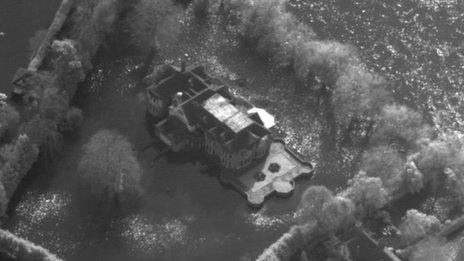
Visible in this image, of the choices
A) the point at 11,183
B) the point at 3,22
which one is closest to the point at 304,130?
the point at 11,183

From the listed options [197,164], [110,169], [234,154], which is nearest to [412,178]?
[234,154]

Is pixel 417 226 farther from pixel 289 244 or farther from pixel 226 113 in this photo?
pixel 226 113

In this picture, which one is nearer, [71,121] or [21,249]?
[21,249]

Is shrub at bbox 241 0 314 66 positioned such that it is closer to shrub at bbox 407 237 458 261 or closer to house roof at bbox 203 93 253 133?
house roof at bbox 203 93 253 133

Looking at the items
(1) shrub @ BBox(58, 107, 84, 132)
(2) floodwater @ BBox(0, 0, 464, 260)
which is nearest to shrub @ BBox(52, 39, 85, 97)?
(2) floodwater @ BBox(0, 0, 464, 260)

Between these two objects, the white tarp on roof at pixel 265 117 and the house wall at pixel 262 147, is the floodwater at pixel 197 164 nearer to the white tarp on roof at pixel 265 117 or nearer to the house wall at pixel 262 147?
the white tarp on roof at pixel 265 117

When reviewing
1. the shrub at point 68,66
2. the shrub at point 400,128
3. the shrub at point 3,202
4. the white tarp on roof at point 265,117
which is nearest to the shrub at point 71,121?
the shrub at point 68,66

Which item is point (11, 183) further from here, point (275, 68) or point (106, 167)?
point (275, 68)
